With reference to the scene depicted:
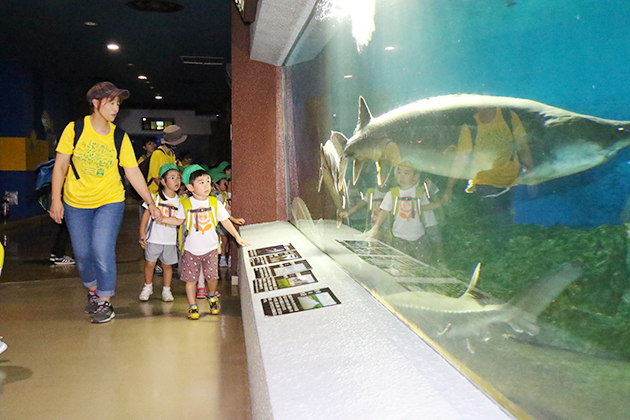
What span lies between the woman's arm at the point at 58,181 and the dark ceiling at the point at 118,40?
12.7 ft

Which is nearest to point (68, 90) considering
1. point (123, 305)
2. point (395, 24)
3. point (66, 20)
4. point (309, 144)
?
point (66, 20)

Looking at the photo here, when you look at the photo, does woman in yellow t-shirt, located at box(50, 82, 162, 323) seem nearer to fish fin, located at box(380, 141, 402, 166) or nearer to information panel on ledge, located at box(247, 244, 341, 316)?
information panel on ledge, located at box(247, 244, 341, 316)

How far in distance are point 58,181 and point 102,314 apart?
104 cm

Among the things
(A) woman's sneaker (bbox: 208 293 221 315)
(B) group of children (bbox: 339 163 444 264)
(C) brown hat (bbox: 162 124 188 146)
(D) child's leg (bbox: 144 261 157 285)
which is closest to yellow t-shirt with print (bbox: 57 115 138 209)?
(D) child's leg (bbox: 144 261 157 285)

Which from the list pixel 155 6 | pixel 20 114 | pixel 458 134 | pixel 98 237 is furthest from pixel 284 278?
pixel 20 114

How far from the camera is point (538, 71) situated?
3.06 ft

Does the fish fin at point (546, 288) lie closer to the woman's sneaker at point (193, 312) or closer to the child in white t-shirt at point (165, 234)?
the woman's sneaker at point (193, 312)

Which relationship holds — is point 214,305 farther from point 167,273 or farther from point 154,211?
point 154,211

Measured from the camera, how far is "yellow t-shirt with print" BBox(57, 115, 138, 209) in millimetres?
3803

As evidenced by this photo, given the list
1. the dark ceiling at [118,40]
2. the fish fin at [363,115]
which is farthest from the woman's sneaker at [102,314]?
the dark ceiling at [118,40]

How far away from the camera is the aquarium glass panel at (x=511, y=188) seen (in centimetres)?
80

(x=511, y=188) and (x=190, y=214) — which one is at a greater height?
(x=511, y=188)

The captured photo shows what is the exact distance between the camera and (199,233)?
410cm

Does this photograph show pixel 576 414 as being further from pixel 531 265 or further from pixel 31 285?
pixel 31 285
